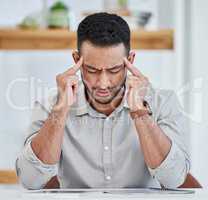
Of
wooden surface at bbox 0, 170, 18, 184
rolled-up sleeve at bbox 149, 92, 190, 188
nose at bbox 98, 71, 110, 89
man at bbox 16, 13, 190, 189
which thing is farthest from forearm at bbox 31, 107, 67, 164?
wooden surface at bbox 0, 170, 18, 184

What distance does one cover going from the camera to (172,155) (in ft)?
3.92

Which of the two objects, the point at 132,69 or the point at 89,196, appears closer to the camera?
the point at 89,196

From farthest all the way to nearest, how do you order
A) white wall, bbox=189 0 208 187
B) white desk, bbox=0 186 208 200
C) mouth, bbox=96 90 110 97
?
white wall, bbox=189 0 208 187 → mouth, bbox=96 90 110 97 → white desk, bbox=0 186 208 200

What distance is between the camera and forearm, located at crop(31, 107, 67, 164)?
3.97 ft

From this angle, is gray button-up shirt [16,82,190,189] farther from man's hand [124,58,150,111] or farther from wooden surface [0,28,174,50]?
wooden surface [0,28,174,50]

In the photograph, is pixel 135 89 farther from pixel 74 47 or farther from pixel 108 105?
pixel 74 47

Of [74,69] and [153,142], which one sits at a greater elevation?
[74,69]

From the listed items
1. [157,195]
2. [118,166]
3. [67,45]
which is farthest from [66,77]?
[67,45]

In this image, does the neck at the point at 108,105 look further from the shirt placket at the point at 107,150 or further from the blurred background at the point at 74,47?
the blurred background at the point at 74,47

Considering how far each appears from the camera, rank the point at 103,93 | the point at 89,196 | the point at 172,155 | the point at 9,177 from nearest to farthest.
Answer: the point at 89,196
the point at 172,155
the point at 103,93
the point at 9,177

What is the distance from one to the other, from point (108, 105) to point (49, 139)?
23cm

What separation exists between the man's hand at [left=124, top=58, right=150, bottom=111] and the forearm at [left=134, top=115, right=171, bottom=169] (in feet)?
0.17

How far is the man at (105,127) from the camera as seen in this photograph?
1.21m

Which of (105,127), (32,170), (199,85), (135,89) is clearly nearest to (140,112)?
(135,89)
